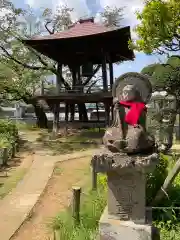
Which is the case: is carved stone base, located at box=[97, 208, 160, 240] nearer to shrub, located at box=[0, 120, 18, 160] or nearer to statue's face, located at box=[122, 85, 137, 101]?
statue's face, located at box=[122, 85, 137, 101]

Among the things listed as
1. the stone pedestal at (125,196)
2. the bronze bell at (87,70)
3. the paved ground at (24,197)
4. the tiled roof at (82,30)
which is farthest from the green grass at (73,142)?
the stone pedestal at (125,196)

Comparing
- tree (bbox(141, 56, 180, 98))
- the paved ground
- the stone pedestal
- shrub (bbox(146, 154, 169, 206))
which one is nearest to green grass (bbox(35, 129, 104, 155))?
the paved ground

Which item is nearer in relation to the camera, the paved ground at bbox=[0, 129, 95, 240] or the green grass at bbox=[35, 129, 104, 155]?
the paved ground at bbox=[0, 129, 95, 240]

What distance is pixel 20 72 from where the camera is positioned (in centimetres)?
2298

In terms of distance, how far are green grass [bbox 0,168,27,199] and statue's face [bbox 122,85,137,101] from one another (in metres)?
6.03

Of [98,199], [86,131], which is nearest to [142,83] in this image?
[98,199]

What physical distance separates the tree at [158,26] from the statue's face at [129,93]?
28.2 ft

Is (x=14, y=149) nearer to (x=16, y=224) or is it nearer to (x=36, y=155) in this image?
(x=36, y=155)

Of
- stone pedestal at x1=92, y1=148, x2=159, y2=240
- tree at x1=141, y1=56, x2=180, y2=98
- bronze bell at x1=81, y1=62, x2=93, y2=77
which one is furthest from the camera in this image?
bronze bell at x1=81, y1=62, x2=93, y2=77

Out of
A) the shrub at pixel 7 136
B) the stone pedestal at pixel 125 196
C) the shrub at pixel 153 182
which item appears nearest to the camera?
the stone pedestal at pixel 125 196

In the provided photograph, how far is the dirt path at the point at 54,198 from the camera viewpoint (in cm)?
688

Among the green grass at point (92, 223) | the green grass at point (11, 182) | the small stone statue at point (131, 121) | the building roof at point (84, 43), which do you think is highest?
the building roof at point (84, 43)

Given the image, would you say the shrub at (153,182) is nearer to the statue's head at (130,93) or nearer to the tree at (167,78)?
the statue's head at (130,93)

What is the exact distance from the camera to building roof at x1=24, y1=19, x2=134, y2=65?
18.1 meters
